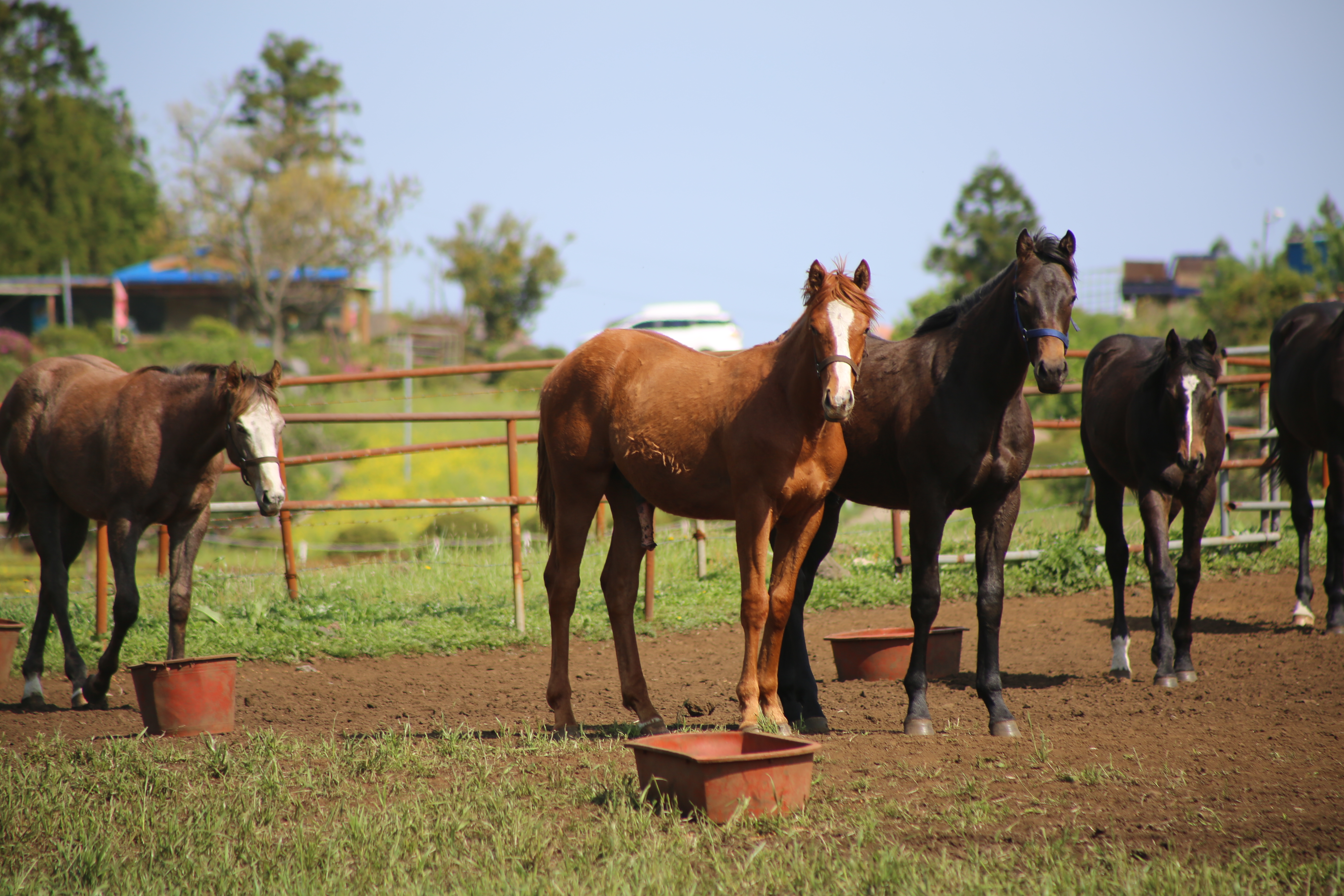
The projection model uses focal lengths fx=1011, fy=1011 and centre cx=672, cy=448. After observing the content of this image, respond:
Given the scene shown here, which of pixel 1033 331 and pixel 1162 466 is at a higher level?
pixel 1033 331

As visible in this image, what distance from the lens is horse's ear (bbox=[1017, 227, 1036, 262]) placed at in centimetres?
462

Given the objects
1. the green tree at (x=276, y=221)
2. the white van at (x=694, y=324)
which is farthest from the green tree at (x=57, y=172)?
the white van at (x=694, y=324)

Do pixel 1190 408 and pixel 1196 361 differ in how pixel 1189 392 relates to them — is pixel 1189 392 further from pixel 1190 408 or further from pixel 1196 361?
pixel 1196 361

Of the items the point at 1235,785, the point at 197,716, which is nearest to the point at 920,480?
the point at 1235,785

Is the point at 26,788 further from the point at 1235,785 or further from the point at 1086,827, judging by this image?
the point at 1235,785

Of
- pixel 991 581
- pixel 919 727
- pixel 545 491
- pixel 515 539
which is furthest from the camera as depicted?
pixel 515 539

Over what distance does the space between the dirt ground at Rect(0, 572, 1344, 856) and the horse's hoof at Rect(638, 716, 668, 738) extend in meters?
0.31

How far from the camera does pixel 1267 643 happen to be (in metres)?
6.85

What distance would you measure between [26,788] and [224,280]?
3562 cm

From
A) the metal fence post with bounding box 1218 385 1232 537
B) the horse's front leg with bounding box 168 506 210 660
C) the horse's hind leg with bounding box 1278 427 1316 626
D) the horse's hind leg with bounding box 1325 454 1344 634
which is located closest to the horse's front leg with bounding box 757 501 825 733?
the horse's front leg with bounding box 168 506 210 660

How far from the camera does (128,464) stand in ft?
19.0

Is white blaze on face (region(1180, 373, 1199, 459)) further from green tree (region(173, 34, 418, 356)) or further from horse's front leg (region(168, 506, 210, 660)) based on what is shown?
green tree (region(173, 34, 418, 356))

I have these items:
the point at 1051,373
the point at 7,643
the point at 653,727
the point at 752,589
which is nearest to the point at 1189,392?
the point at 1051,373

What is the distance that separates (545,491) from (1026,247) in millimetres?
2756
